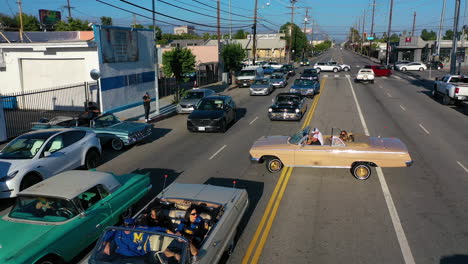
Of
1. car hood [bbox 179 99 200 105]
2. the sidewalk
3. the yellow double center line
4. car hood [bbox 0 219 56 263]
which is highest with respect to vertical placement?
car hood [bbox 179 99 200 105]

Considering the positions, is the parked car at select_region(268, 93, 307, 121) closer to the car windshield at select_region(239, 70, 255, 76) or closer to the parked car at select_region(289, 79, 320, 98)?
the parked car at select_region(289, 79, 320, 98)

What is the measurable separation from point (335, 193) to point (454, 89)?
19.1m

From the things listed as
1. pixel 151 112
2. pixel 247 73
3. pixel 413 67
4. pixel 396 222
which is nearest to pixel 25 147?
pixel 396 222

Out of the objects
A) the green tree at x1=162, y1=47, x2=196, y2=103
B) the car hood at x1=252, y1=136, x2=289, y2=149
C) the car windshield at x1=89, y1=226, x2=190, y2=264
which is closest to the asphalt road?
the car hood at x1=252, y1=136, x2=289, y2=149

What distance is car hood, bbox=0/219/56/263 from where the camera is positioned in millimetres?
5587

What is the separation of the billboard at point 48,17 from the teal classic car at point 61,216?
241 ft

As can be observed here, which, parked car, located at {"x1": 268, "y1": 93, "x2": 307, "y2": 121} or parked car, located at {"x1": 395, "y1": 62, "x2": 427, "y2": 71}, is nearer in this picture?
parked car, located at {"x1": 268, "y1": 93, "x2": 307, "y2": 121}

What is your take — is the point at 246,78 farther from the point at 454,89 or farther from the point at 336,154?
the point at 336,154

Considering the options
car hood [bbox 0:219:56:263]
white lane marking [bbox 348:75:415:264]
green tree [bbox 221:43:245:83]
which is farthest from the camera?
green tree [bbox 221:43:245:83]

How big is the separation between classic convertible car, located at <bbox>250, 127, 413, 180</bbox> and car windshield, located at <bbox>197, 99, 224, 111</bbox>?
7.18m

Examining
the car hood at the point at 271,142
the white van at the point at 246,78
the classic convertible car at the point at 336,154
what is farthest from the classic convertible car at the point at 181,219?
the white van at the point at 246,78

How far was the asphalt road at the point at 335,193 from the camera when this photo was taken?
715 cm

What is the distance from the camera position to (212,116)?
57.4 feet

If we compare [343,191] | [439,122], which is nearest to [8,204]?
[343,191]
